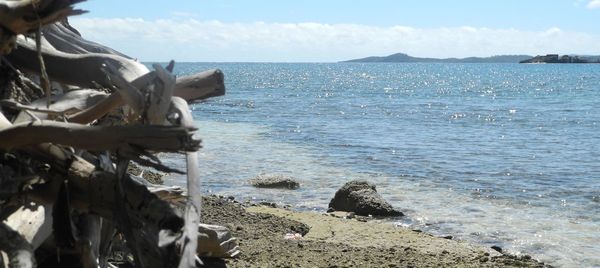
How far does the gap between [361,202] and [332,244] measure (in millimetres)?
2977

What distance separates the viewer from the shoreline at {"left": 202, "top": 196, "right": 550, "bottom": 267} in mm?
7953

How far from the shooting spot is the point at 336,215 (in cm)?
1184

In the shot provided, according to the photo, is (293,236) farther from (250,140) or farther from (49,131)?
(250,140)

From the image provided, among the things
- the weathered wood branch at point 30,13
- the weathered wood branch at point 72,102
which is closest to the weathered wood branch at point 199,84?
the weathered wood branch at point 72,102

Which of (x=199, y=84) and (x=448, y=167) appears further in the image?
(x=448, y=167)

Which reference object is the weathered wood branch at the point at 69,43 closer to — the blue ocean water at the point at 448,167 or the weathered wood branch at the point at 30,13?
the weathered wood branch at the point at 30,13

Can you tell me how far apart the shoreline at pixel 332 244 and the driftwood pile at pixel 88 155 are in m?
2.98

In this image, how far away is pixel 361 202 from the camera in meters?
12.1

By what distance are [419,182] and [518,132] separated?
1400 cm

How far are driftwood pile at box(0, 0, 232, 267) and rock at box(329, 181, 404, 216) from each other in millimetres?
8495

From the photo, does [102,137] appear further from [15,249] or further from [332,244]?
[332,244]

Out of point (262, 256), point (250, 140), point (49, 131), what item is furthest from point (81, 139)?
point (250, 140)

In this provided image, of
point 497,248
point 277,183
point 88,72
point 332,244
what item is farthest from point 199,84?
point 277,183

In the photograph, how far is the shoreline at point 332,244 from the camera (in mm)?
7953
